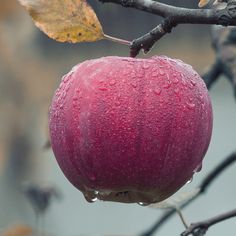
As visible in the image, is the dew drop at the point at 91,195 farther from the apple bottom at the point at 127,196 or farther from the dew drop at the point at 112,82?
the dew drop at the point at 112,82

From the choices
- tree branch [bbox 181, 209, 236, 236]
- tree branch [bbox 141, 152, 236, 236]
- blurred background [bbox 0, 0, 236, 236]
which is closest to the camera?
tree branch [bbox 181, 209, 236, 236]

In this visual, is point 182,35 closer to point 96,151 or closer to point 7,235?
point 7,235

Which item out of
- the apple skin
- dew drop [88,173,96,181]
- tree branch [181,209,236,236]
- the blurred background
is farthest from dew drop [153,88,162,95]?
the blurred background

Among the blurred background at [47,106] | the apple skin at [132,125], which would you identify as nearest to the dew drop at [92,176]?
the apple skin at [132,125]

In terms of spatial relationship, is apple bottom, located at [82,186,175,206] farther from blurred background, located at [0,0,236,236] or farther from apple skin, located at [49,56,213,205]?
blurred background, located at [0,0,236,236]

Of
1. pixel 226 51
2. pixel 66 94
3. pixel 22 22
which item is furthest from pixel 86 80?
pixel 22 22

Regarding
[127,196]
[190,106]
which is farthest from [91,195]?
[190,106]

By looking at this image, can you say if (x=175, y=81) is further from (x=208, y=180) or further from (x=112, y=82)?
(x=208, y=180)
